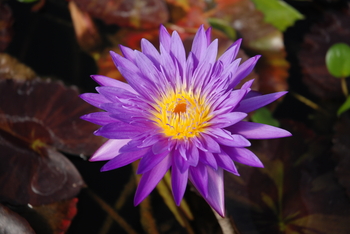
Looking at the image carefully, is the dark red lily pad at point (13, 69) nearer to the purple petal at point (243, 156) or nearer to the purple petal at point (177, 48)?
the purple petal at point (177, 48)

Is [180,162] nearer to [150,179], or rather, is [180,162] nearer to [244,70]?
[150,179]


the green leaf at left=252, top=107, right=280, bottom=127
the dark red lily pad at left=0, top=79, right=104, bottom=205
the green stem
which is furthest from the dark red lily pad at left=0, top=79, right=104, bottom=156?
the green stem

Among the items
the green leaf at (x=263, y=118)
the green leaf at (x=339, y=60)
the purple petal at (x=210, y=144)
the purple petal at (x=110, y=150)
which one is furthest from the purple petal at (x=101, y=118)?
the green leaf at (x=339, y=60)

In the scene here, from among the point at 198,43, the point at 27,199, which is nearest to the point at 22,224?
the point at 27,199

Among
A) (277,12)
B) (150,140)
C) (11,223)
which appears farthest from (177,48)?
(277,12)

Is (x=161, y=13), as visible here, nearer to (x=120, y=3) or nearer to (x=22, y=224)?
(x=120, y=3)

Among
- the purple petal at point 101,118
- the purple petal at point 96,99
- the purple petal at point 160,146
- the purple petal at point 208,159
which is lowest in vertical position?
the purple petal at point 208,159

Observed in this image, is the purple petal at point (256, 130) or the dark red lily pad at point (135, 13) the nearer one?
the purple petal at point (256, 130)

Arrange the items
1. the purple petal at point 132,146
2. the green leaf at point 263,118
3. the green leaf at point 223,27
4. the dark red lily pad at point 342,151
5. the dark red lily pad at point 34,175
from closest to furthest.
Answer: the purple petal at point 132,146 < the dark red lily pad at point 34,175 < the dark red lily pad at point 342,151 < the green leaf at point 263,118 < the green leaf at point 223,27

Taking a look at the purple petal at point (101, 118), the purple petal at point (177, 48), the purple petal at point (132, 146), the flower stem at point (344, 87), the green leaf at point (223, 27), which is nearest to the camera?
the purple petal at point (132, 146)
